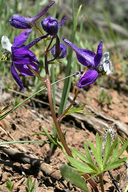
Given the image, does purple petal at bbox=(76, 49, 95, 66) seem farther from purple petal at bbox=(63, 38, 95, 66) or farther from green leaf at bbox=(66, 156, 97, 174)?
green leaf at bbox=(66, 156, 97, 174)

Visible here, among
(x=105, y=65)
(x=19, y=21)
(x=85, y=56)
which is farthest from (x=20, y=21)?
(x=105, y=65)

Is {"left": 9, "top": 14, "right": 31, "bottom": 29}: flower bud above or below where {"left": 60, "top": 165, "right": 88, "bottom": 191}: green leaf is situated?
above

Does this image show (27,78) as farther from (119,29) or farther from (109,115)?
(119,29)

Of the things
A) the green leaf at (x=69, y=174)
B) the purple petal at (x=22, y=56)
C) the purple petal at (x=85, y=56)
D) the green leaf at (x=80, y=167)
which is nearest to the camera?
the green leaf at (x=69, y=174)

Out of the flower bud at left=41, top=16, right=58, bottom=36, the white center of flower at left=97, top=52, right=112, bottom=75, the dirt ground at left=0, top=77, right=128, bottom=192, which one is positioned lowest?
the dirt ground at left=0, top=77, right=128, bottom=192

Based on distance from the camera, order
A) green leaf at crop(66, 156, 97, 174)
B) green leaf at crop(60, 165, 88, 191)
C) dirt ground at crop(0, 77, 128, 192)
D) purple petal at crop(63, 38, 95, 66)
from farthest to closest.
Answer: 1. dirt ground at crop(0, 77, 128, 192)
2. purple petal at crop(63, 38, 95, 66)
3. green leaf at crop(66, 156, 97, 174)
4. green leaf at crop(60, 165, 88, 191)

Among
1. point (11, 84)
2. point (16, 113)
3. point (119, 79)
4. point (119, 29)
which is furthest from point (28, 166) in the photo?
point (119, 29)

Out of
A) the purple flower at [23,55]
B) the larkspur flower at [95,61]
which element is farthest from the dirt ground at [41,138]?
the larkspur flower at [95,61]

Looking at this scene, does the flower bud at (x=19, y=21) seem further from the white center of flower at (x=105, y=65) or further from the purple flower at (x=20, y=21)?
the white center of flower at (x=105, y=65)

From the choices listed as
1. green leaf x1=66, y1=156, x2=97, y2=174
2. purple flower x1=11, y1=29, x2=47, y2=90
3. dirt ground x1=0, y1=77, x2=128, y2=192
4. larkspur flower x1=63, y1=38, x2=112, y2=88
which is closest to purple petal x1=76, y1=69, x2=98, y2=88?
larkspur flower x1=63, y1=38, x2=112, y2=88
